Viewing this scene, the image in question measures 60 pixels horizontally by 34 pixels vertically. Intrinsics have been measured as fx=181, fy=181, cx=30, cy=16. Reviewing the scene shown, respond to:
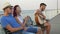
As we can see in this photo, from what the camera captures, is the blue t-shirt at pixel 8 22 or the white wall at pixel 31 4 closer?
the blue t-shirt at pixel 8 22

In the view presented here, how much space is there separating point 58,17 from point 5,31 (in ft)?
12.1

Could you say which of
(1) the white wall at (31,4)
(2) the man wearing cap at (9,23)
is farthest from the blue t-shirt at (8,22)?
(1) the white wall at (31,4)

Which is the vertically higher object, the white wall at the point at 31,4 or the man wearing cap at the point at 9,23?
the white wall at the point at 31,4

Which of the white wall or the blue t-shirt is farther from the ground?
the white wall

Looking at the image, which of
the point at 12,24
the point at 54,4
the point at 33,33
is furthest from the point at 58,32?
the point at 12,24

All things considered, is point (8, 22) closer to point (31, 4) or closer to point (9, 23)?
point (9, 23)

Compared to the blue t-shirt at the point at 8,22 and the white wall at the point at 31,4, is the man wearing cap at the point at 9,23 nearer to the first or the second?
the blue t-shirt at the point at 8,22

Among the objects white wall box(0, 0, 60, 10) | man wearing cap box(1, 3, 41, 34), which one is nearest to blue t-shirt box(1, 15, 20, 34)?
man wearing cap box(1, 3, 41, 34)

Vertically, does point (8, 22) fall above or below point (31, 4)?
below

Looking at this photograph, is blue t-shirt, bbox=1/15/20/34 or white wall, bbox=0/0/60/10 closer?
blue t-shirt, bbox=1/15/20/34

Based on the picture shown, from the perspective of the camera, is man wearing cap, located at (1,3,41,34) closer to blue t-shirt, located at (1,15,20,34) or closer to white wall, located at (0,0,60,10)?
blue t-shirt, located at (1,15,20,34)

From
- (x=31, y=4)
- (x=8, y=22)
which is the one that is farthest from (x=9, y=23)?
(x=31, y=4)

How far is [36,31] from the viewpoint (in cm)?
348

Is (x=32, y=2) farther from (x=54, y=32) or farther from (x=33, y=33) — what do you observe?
(x=33, y=33)
